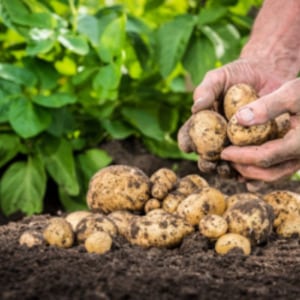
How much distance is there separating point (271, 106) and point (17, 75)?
5.98 feet

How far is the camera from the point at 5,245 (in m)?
2.68

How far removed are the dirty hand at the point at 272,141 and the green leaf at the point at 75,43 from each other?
149cm

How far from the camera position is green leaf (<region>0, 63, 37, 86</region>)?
13.5ft

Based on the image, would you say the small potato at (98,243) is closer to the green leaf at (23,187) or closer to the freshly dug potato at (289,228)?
the freshly dug potato at (289,228)

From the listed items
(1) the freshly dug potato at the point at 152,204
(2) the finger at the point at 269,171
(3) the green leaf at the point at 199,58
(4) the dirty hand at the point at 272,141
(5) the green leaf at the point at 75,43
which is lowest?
(1) the freshly dug potato at the point at 152,204

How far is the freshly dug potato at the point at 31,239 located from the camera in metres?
2.68

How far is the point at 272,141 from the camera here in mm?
2879

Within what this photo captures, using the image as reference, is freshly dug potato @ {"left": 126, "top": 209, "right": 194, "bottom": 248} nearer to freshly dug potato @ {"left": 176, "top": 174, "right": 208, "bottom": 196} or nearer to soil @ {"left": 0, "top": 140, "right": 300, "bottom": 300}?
soil @ {"left": 0, "top": 140, "right": 300, "bottom": 300}

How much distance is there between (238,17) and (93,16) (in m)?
0.94

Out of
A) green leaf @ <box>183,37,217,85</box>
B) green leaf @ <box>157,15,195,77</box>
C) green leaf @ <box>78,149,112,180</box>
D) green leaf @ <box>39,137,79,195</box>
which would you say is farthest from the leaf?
green leaf @ <box>183,37,217,85</box>

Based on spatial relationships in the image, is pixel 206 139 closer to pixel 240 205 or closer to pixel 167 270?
pixel 240 205

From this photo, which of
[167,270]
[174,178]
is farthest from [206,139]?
[167,270]

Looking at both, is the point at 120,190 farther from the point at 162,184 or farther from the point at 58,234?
the point at 58,234

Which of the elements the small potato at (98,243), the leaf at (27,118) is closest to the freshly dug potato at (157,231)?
the small potato at (98,243)
